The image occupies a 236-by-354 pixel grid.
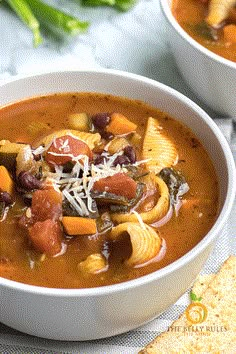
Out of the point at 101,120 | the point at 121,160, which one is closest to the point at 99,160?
the point at 121,160

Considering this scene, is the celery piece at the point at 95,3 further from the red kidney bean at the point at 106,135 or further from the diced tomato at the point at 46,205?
the diced tomato at the point at 46,205

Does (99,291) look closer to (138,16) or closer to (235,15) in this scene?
(235,15)

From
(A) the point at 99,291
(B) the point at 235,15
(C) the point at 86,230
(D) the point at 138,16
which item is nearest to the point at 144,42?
(D) the point at 138,16

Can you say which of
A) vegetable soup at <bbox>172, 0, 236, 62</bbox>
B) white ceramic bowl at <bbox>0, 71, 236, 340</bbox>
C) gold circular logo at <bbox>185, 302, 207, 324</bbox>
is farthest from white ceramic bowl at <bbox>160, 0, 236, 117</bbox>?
gold circular logo at <bbox>185, 302, 207, 324</bbox>

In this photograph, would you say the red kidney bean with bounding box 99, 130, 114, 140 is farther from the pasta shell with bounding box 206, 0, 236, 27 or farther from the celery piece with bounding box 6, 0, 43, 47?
the celery piece with bounding box 6, 0, 43, 47

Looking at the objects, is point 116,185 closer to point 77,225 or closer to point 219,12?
point 77,225

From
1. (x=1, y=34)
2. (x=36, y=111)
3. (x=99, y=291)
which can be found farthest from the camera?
(x=1, y=34)

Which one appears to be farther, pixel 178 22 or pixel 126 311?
Result: pixel 178 22
